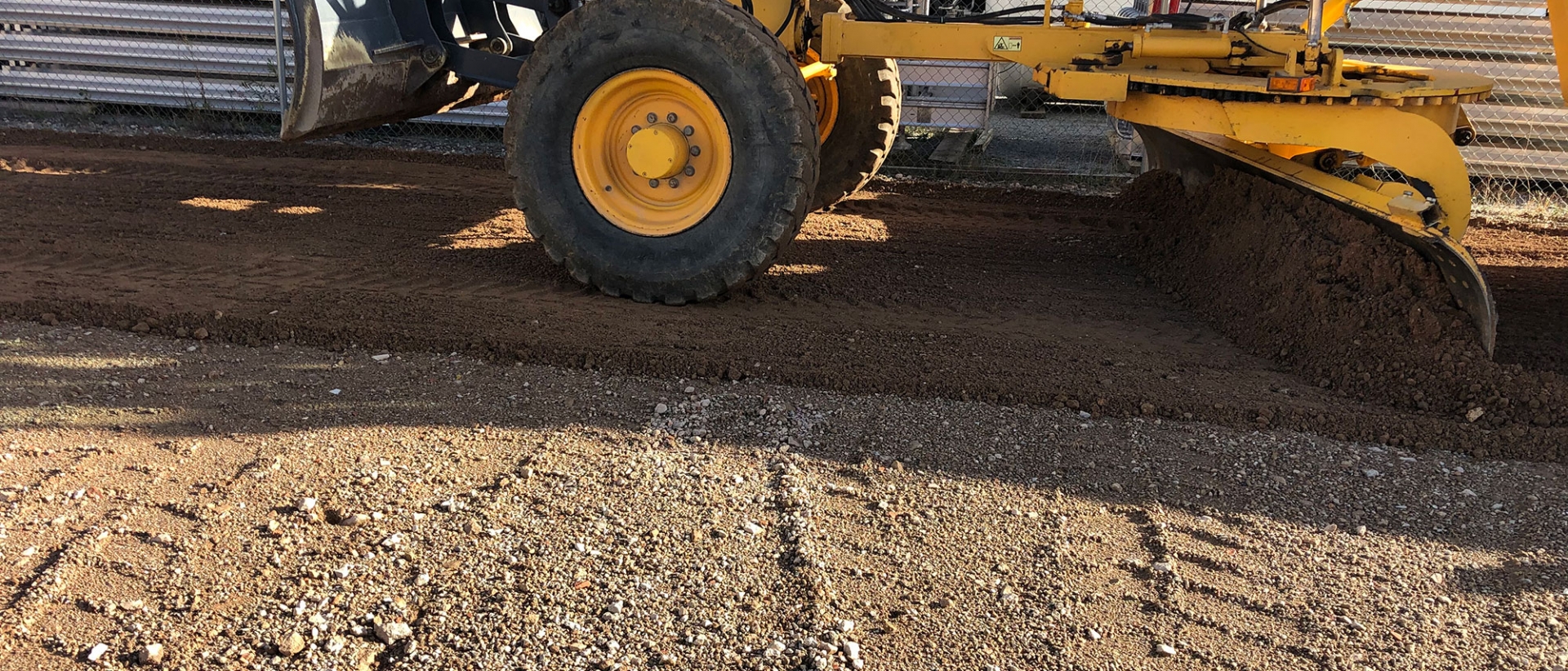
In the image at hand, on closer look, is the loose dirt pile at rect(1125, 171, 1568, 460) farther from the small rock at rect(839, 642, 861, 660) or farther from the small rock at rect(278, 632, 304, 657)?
the small rock at rect(278, 632, 304, 657)

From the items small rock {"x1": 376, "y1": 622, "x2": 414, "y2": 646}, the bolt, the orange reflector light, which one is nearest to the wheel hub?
the bolt

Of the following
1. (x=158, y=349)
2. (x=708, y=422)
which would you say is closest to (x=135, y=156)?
(x=158, y=349)

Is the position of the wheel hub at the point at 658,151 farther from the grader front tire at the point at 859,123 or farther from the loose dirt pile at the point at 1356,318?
the loose dirt pile at the point at 1356,318

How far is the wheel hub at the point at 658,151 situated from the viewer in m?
5.05

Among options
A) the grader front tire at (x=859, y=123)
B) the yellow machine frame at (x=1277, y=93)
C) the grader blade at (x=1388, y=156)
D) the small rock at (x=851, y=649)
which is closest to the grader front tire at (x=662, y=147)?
the yellow machine frame at (x=1277, y=93)

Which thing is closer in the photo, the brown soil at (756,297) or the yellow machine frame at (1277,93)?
the brown soil at (756,297)

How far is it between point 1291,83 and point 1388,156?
48 cm

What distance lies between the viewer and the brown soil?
4348 millimetres

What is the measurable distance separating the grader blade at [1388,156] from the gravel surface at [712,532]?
0.82 metres

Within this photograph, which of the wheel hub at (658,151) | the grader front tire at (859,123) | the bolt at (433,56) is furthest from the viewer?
the grader front tire at (859,123)

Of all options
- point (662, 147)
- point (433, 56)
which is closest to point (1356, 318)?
point (662, 147)

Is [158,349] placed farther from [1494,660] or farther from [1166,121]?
[1494,660]

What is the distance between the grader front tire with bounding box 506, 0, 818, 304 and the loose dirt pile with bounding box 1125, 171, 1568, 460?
6.58ft

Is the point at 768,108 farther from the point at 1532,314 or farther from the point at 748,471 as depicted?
the point at 1532,314
